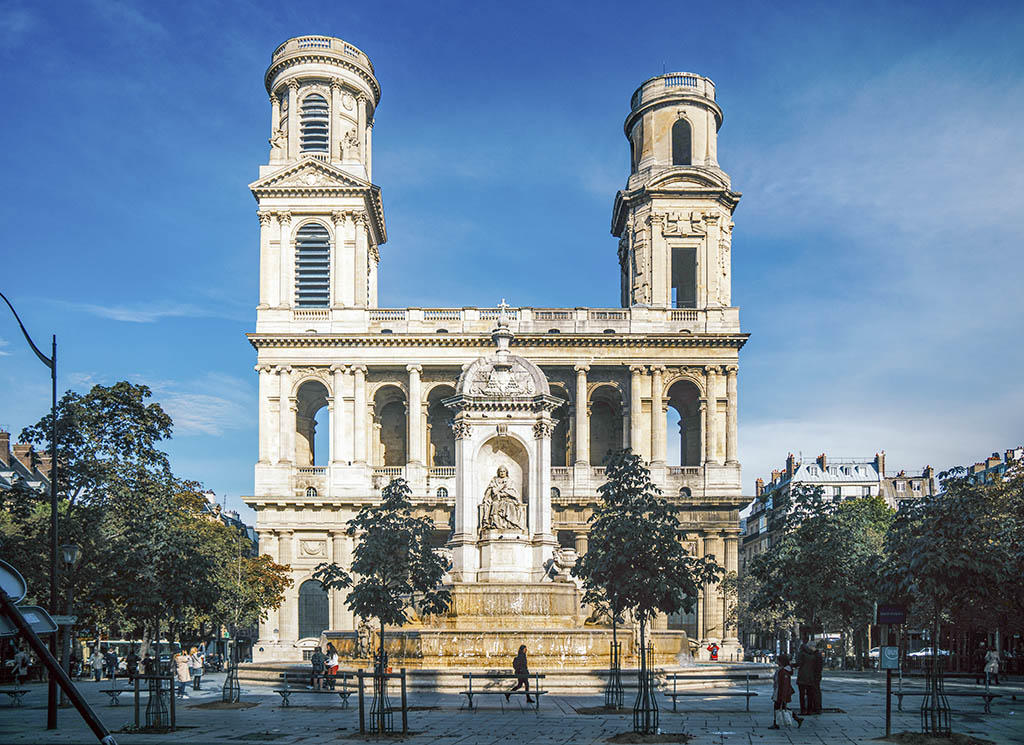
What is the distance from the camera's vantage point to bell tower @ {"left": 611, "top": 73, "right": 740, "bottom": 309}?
6600cm

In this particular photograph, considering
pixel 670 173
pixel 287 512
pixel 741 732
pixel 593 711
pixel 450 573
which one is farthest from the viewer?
pixel 670 173

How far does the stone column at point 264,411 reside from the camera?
6197 cm

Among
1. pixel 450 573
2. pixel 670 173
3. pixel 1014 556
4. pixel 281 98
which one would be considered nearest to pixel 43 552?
pixel 450 573

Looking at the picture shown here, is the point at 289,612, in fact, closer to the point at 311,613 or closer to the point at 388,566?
the point at 311,613

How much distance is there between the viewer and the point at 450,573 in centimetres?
3572

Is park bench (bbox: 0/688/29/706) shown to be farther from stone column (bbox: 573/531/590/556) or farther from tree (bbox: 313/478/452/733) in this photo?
stone column (bbox: 573/531/590/556)

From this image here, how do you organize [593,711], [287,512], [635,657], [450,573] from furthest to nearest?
[287,512], [450,573], [635,657], [593,711]

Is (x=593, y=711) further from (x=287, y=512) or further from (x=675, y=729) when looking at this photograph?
(x=287, y=512)

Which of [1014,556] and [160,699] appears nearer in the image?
[160,699]

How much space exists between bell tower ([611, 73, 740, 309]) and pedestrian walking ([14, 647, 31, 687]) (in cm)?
4040

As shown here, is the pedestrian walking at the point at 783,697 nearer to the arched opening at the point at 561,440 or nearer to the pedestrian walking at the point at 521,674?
the pedestrian walking at the point at 521,674

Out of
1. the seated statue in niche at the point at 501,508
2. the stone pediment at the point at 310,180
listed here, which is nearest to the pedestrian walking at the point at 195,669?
the seated statue in niche at the point at 501,508

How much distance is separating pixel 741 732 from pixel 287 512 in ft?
147

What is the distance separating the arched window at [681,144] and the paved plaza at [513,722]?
148 feet
